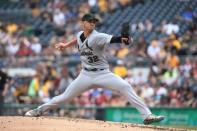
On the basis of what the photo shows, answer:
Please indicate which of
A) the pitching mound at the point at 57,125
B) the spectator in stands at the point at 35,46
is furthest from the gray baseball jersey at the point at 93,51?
the spectator in stands at the point at 35,46

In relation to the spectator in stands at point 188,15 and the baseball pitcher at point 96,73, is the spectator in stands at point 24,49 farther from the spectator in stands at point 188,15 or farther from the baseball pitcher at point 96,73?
the baseball pitcher at point 96,73

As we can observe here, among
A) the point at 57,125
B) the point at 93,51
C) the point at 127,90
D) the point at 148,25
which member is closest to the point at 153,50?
the point at 148,25

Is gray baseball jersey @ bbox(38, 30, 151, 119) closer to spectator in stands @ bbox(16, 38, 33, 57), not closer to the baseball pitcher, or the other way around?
the baseball pitcher

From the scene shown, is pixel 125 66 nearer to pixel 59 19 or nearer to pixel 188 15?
pixel 188 15

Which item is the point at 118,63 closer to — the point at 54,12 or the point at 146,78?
the point at 146,78

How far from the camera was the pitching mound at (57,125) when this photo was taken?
10.0 meters

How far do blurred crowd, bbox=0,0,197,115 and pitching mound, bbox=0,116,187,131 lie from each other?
249 inches

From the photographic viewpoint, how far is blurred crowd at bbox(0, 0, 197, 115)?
673 inches

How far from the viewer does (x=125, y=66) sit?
59.9 ft

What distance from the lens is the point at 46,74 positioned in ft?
61.9

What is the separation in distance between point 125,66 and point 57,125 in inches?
321

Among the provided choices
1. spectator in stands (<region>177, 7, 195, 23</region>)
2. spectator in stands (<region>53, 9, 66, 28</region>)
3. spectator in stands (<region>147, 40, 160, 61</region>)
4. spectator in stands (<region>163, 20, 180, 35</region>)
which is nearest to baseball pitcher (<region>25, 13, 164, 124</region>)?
spectator in stands (<region>147, 40, 160, 61</region>)

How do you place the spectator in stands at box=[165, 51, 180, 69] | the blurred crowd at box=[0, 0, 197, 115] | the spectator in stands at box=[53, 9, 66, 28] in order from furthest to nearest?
the spectator in stands at box=[53, 9, 66, 28] → the spectator in stands at box=[165, 51, 180, 69] → the blurred crowd at box=[0, 0, 197, 115]

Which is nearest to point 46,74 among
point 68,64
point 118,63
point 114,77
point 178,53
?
point 68,64
